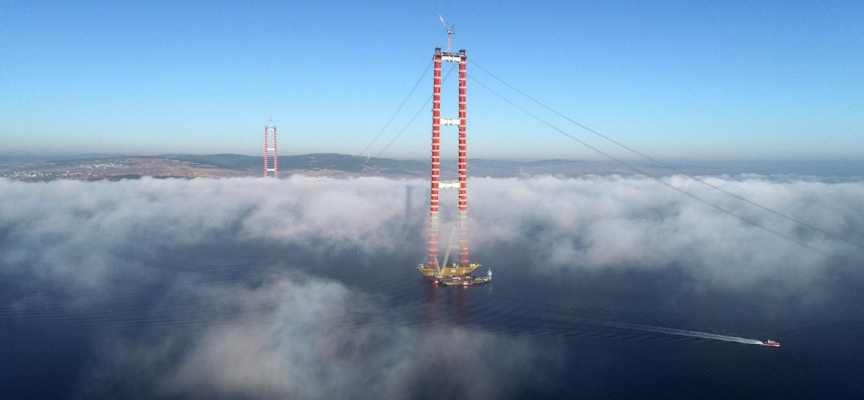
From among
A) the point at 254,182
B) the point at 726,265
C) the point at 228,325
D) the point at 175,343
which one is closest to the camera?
the point at 175,343

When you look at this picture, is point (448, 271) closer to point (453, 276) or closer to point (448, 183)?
point (453, 276)

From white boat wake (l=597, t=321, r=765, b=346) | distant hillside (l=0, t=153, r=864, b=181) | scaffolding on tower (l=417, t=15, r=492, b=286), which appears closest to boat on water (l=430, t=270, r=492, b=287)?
scaffolding on tower (l=417, t=15, r=492, b=286)

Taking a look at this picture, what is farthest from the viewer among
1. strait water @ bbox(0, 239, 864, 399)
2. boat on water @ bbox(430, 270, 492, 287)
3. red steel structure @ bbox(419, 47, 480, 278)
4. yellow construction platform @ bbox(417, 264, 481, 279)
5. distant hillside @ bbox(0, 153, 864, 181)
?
distant hillside @ bbox(0, 153, 864, 181)

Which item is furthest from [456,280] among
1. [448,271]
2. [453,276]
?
[448,271]

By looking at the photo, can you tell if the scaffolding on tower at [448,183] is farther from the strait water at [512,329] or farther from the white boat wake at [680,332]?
the white boat wake at [680,332]

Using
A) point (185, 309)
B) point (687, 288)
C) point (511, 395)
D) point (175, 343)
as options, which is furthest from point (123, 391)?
point (687, 288)

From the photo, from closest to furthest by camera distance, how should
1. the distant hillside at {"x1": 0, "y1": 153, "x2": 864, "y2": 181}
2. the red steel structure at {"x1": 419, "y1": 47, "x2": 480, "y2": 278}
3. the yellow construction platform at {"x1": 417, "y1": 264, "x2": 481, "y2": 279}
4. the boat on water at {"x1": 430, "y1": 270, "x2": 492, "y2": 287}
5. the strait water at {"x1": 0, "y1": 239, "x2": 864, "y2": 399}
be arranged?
the strait water at {"x1": 0, "y1": 239, "x2": 864, "y2": 399}
the red steel structure at {"x1": 419, "y1": 47, "x2": 480, "y2": 278}
the boat on water at {"x1": 430, "y1": 270, "x2": 492, "y2": 287}
the yellow construction platform at {"x1": 417, "y1": 264, "x2": 481, "y2": 279}
the distant hillside at {"x1": 0, "y1": 153, "x2": 864, "y2": 181}

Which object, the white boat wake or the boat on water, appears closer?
the white boat wake

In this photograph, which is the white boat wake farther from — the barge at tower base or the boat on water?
the barge at tower base

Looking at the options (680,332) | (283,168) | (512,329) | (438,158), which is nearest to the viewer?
(680,332)

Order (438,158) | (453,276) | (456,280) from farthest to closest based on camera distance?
(453,276), (456,280), (438,158)

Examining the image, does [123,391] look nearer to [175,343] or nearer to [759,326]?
[175,343]
